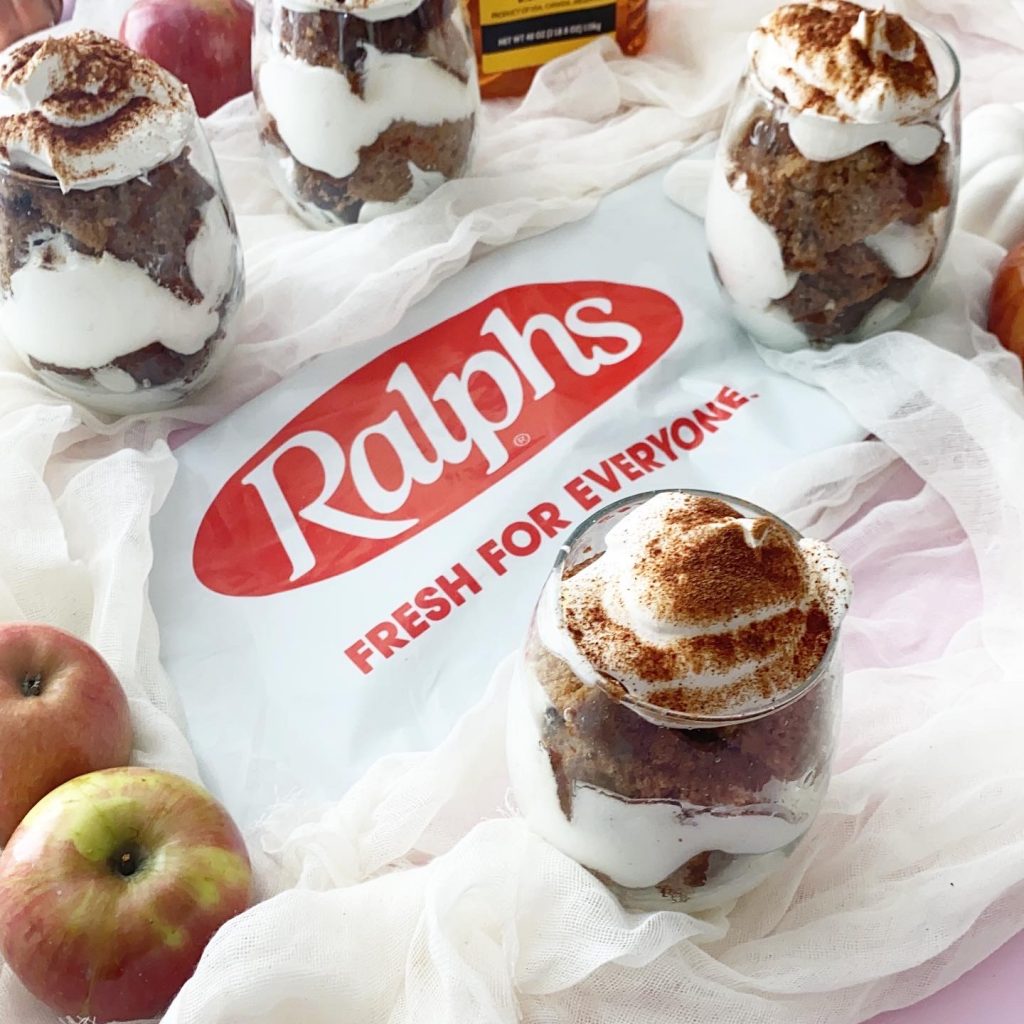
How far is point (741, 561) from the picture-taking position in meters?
0.55

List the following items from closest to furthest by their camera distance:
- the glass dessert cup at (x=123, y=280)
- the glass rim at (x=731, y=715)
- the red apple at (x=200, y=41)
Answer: the glass rim at (x=731, y=715), the glass dessert cup at (x=123, y=280), the red apple at (x=200, y=41)

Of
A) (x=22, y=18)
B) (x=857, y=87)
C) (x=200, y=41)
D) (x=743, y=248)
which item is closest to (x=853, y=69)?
(x=857, y=87)

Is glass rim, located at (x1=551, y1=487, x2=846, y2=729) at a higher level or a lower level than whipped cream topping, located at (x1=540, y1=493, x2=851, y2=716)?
lower

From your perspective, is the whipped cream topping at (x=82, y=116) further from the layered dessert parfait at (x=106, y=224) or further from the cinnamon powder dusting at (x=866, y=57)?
the cinnamon powder dusting at (x=866, y=57)

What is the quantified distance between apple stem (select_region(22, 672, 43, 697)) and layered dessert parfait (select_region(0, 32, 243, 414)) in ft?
0.73

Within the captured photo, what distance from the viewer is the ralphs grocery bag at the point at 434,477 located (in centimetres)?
74

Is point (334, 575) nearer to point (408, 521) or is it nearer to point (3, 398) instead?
point (408, 521)

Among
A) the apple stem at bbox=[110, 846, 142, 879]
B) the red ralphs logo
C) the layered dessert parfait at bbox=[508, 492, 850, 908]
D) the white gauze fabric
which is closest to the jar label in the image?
the white gauze fabric

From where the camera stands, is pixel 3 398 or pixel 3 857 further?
pixel 3 398

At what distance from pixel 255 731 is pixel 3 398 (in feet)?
0.97

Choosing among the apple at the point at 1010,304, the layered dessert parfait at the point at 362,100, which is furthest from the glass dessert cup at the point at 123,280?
the apple at the point at 1010,304

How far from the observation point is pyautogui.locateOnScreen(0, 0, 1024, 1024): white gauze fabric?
0.60 metres

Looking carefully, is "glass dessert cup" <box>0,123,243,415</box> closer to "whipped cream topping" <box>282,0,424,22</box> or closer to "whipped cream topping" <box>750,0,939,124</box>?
"whipped cream topping" <box>282,0,424,22</box>

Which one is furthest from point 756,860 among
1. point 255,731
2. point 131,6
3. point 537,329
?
point 131,6
